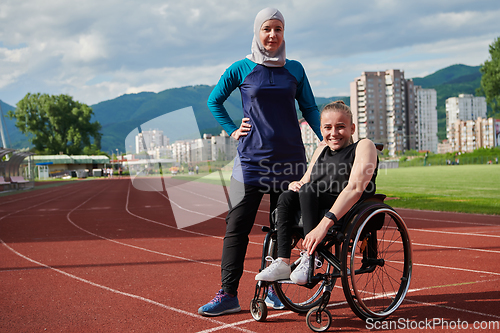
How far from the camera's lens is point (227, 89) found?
3043 millimetres

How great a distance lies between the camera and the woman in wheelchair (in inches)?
102

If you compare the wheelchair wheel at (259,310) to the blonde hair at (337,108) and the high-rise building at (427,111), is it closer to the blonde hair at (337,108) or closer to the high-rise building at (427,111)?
the blonde hair at (337,108)

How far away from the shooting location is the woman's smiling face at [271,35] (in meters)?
2.89

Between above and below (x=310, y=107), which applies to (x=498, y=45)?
above

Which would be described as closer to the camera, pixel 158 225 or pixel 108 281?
pixel 108 281

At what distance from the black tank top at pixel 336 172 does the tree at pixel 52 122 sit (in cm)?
7859

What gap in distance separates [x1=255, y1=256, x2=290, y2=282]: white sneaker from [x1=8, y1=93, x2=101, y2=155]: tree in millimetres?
78643

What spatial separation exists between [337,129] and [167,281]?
2.33 m

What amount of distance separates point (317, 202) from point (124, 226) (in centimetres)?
682

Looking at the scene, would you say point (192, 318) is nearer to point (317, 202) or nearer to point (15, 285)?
point (317, 202)

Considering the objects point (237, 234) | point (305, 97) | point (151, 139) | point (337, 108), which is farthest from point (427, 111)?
point (237, 234)

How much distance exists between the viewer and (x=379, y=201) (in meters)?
2.82

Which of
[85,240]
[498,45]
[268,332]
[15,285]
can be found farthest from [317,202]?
[498,45]

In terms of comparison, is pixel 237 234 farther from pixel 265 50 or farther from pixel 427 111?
pixel 427 111
